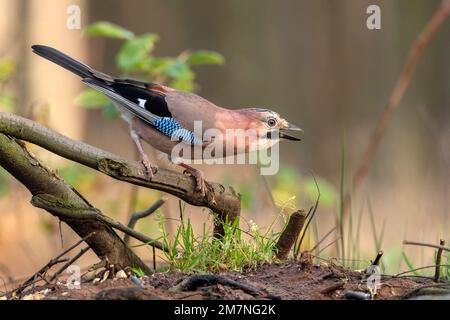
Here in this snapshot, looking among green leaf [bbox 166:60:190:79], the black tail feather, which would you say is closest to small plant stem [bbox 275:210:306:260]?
the black tail feather

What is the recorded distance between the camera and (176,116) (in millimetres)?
3908

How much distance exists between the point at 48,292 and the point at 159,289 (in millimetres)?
473

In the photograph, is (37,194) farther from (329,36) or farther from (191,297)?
(329,36)

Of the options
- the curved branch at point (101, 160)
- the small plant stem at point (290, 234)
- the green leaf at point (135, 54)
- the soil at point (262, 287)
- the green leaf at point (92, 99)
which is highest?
the green leaf at point (135, 54)

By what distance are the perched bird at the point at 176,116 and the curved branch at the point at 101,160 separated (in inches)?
11.9

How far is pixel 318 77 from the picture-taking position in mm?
10859

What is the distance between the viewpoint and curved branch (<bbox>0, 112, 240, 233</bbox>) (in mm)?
2986

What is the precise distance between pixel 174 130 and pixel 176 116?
0.25 feet

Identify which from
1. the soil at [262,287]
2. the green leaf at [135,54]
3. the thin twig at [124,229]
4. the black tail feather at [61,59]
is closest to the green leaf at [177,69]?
the green leaf at [135,54]

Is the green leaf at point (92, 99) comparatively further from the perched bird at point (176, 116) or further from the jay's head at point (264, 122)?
the jay's head at point (264, 122)

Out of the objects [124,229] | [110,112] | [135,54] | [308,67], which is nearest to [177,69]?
[135,54]

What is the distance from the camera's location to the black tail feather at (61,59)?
3.84m

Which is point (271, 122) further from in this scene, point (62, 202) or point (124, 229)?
point (62, 202)

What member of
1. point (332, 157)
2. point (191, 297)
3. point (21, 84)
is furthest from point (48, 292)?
point (332, 157)
